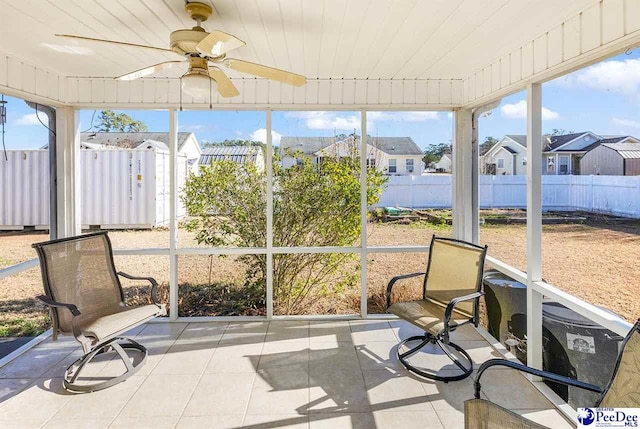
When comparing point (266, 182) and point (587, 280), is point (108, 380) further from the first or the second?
point (587, 280)

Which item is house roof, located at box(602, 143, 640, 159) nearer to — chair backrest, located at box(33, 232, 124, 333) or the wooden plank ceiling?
the wooden plank ceiling

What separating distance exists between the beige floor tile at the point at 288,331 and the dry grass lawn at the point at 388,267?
0.38 meters

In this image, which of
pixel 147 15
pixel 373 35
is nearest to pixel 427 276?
pixel 373 35

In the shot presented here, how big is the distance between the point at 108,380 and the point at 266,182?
89.4 inches

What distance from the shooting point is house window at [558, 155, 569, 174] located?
2803 mm

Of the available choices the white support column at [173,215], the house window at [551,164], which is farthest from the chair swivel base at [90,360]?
the house window at [551,164]

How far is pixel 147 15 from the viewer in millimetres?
2379

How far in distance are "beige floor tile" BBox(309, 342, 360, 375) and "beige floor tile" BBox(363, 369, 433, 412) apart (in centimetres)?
19

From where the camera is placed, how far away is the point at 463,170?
4.27m

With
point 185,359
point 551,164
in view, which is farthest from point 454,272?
point 185,359

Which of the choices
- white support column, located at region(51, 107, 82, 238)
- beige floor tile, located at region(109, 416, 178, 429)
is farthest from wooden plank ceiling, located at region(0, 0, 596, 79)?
beige floor tile, located at region(109, 416, 178, 429)

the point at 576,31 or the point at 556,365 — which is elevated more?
the point at 576,31

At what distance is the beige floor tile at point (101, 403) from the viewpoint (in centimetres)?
247

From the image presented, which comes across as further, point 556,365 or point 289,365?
point 289,365
